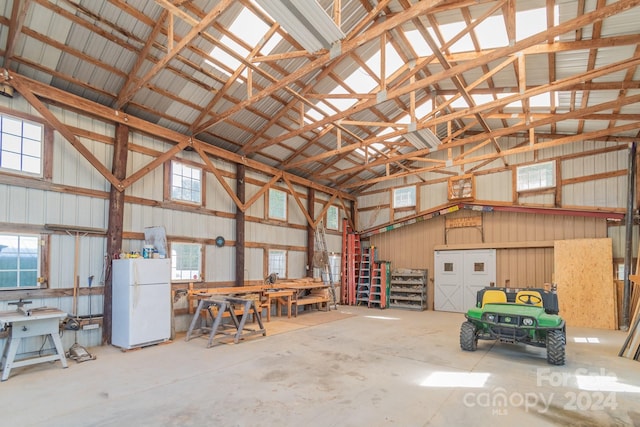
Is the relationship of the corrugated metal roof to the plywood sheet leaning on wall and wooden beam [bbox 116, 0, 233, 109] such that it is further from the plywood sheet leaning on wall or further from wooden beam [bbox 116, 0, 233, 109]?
the plywood sheet leaning on wall

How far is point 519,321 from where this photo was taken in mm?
5312

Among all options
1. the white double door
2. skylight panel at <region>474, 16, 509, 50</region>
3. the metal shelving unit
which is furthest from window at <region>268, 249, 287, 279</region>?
skylight panel at <region>474, 16, 509, 50</region>

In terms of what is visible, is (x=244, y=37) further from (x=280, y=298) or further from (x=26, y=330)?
(x=280, y=298)

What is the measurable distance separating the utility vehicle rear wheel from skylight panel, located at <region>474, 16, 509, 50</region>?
16.9 ft

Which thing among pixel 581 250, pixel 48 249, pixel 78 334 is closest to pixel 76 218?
pixel 48 249

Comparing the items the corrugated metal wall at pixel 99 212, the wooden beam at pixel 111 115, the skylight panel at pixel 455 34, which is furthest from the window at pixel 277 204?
the skylight panel at pixel 455 34

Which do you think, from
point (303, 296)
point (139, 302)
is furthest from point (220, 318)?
point (303, 296)

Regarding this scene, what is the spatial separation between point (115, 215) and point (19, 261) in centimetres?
156

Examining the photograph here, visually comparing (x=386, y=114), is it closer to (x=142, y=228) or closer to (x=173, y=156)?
(x=173, y=156)

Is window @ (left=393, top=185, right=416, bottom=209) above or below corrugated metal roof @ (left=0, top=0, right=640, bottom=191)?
below

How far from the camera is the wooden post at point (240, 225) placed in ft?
29.7

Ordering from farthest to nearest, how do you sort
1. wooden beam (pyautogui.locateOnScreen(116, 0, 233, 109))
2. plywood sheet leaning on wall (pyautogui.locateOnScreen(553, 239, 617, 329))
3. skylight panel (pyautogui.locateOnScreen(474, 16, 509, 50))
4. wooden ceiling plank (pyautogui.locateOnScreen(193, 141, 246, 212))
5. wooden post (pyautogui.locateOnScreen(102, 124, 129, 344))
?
plywood sheet leaning on wall (pyautogui.locateOnScreen(553, 239, 617, 329)) → wooden ceiling plank (pyautogui.locateOnScreen(193, 141, 246, 212)) → wooden post (pyautogui.locateOnScreen(102, 124, 129, 344)) → skylight panel (pyautogui.locateOnScreen(474, 16, 509, 50)) → wooden beam (pyautogui.locateOnScreen(116, 0, 233, 109))

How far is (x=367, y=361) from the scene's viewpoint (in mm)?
5375

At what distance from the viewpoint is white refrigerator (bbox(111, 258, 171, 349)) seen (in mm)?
5957
